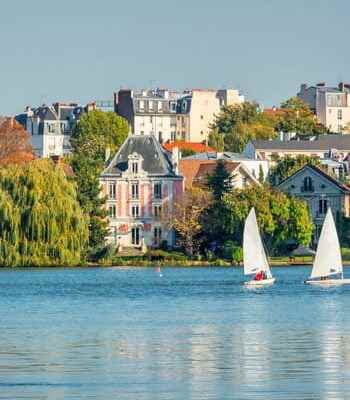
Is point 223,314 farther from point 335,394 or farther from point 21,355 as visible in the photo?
point 335,394

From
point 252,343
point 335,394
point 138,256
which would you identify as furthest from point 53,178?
point 335,394

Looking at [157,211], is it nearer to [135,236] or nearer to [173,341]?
[135,236]

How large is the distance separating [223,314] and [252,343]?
1607 cm

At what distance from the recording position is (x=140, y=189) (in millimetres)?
141500

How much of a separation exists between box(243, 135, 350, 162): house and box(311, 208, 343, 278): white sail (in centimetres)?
8402

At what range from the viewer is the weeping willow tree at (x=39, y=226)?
112500 mm

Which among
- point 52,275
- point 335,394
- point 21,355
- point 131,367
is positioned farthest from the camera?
point 52,275

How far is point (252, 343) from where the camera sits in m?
57.4

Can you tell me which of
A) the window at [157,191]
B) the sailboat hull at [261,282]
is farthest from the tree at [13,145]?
the sailboat hull at [261,282]

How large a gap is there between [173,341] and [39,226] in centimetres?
5464

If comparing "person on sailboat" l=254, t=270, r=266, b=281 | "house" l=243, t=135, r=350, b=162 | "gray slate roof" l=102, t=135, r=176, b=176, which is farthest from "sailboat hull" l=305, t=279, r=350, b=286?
"house" l=243, t=135, r=350, b=162

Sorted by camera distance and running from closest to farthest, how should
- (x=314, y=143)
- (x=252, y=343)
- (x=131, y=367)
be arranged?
1. (x=131, y=367)
2. (x=252, y=343)
3. (x=314, y=143)

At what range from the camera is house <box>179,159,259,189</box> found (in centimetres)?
14888

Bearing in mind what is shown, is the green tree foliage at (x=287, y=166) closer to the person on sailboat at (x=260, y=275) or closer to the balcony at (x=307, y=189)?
the balcony at (x=307, y=189)
